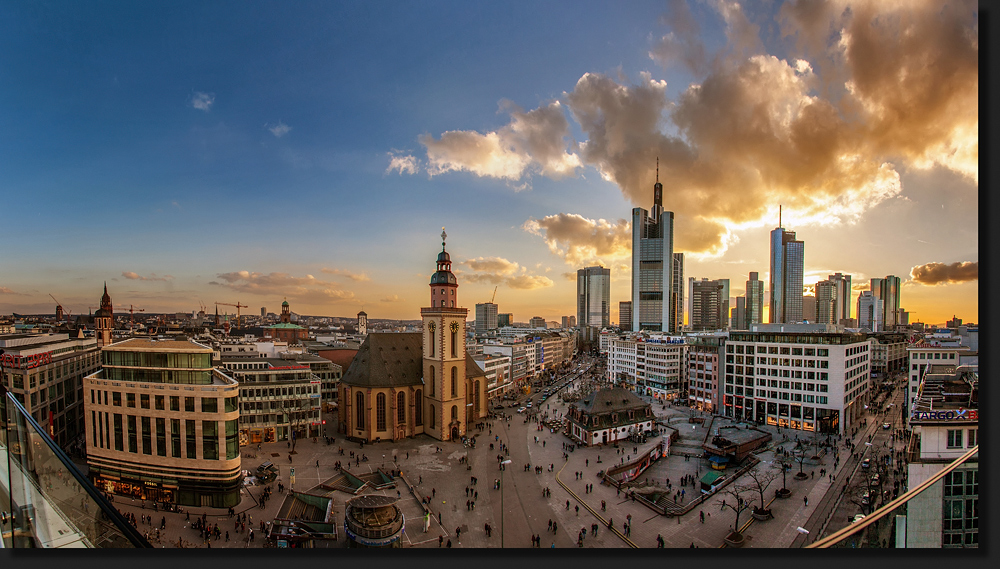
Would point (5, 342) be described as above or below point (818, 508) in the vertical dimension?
above

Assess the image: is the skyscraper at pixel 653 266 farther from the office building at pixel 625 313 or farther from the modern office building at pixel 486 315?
the modern office building at pixel 486 315

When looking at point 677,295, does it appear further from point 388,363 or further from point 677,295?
point 388,363

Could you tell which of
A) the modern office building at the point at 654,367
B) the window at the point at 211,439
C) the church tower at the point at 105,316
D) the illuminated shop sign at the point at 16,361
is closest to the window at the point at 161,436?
the window at the point at 211,439

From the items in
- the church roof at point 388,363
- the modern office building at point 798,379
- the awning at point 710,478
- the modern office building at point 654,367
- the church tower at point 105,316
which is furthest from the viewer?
the modern office building at point 654,367

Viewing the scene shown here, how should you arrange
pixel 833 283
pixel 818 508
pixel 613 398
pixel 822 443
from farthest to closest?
pixel 833 283, pixel 613 398, pixel 822 443, pixel 818 508

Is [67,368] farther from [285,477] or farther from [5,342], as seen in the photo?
[285,477]

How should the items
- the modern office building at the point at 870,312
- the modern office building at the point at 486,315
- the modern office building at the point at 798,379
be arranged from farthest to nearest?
the modern office building at the point at 486,315, the modern office building at the point at 870,312, the modern office building at the point at 798,379

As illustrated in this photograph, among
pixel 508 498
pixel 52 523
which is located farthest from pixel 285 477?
pixel 52 523

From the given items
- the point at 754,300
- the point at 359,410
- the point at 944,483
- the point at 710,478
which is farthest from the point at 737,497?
the point at 754,300
